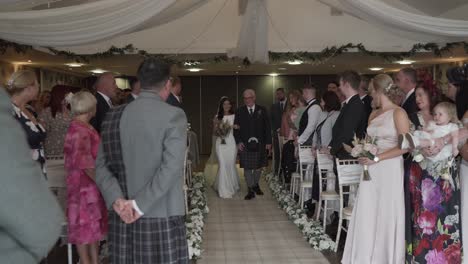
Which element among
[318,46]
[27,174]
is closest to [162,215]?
[27,174]

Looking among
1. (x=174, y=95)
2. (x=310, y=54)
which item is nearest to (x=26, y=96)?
(x=174, y=95)

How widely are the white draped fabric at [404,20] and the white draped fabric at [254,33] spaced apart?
97 centimetres

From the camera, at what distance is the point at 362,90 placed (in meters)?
6.02

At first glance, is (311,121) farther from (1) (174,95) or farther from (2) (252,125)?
(1) (174,95)

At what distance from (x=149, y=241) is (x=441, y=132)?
2.34m

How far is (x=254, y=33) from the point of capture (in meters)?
5.79

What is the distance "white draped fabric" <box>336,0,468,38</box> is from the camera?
4.56 m

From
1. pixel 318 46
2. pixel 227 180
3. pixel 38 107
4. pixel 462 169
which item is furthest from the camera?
pixel 318 46

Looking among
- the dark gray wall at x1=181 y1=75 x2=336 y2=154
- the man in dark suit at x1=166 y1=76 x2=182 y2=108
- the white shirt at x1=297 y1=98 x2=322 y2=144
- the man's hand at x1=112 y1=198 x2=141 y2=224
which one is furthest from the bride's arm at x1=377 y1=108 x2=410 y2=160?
the dark gray wall at x1=181 y1=75 x2=336 y2=154

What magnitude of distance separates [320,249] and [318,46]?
15.8 ft

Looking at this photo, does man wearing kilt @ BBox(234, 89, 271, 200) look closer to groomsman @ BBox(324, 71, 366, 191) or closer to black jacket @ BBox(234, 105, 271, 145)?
black jacket @ BBox(234, 105, 271, 145)

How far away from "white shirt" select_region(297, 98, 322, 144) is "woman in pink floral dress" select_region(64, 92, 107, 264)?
356cm

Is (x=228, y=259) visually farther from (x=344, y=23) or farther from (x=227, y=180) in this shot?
(x=344, y=23)

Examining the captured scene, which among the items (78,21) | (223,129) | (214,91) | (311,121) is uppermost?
(78,21)
